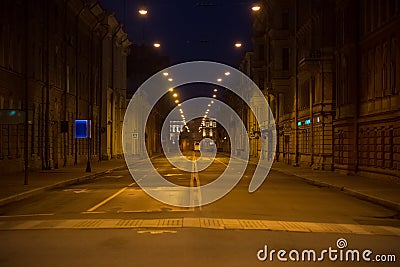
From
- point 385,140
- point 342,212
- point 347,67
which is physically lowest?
point 342,212

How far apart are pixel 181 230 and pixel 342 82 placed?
89.7 feet

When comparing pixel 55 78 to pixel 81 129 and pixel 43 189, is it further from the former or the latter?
pixel 43 189

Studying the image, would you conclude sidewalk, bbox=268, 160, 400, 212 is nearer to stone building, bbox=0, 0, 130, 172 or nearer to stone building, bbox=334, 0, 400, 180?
stone building, bbox=334, 0, 400, 180

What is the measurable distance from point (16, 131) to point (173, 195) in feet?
55.0

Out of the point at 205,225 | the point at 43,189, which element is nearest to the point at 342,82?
the point at 43,189

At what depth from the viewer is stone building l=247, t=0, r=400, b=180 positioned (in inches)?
1239

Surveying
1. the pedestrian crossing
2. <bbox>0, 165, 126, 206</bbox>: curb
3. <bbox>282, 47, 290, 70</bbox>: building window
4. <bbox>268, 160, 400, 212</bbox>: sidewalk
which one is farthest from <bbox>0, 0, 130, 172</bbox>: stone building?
<bbox>282, 47, 290, 70</bbox>: building window

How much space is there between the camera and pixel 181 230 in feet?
44.4

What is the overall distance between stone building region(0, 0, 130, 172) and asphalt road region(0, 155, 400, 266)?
11216 mm

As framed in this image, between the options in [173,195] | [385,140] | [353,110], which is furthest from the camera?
[353,110]

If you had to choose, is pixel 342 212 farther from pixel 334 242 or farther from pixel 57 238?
pixel 57 238

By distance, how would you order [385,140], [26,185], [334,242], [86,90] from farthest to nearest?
[86,90]
[385,140]
[26,185]
[334,242]

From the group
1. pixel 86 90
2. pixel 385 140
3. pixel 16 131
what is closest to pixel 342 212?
pixel 385 140

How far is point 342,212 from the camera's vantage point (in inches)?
721
